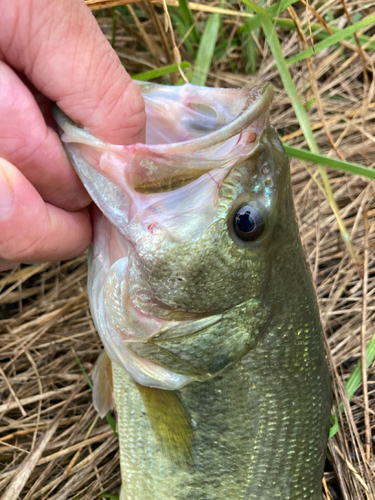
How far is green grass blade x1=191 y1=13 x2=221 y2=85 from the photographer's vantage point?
2.55 meters

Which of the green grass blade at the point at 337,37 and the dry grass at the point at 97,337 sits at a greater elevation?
the green grass blade at the point at 337,37

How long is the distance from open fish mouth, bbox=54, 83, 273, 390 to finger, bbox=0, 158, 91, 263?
5.7 inches

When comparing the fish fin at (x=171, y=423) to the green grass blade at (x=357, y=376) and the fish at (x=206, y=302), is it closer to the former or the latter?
the fish at (x=206, y=302)

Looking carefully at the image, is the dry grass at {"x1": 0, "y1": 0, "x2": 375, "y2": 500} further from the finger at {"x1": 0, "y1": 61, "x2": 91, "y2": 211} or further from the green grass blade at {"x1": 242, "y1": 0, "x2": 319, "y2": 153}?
the finger at {"x1": 0, "y1": 61, "x2": 91, "y2": 211}

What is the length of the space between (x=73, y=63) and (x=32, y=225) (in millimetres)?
503

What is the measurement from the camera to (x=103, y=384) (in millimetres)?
2027

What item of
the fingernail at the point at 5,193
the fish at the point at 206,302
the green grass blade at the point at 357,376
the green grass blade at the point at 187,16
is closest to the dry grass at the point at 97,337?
the green grass blade at the point at 357,376

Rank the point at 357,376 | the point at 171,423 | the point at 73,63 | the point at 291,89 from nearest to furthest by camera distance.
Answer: the point at 73,63 → the point at 171,423 → the point at 291,89 → the point at 357,376

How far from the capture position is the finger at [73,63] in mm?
1102

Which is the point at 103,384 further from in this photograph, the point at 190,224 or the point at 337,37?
the point at 337,37

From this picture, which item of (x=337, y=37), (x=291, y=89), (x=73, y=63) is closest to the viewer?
(x=73, y=63)

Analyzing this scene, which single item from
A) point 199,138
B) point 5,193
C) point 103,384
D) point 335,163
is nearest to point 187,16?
point 335,163

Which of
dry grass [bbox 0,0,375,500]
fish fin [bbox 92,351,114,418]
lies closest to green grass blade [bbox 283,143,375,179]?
dry grass [bbox 0,0,375,500]

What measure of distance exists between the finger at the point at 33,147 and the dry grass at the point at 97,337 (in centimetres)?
128
